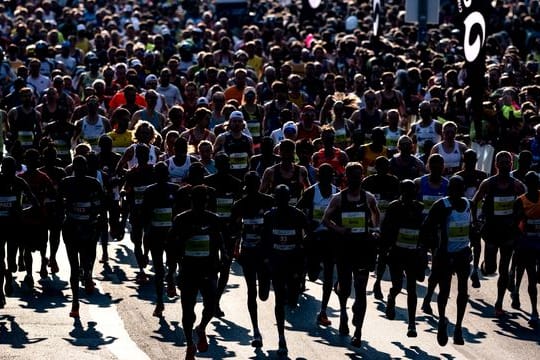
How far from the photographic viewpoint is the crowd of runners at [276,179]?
51.4 feet

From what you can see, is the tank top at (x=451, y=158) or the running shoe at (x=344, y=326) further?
the tank top at (x=451, y=158)

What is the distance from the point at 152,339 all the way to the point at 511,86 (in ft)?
34.9

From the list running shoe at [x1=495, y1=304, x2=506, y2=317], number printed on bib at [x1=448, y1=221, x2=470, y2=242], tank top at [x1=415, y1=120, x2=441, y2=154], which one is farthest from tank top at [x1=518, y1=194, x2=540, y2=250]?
tank top at [x1=415, y1=120, x2=441, y2=154]

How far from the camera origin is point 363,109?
22844 millimetres

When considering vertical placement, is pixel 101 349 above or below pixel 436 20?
below

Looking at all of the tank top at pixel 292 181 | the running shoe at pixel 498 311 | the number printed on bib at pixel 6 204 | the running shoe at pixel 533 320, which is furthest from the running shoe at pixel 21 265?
the running shoe at pixel 533 320

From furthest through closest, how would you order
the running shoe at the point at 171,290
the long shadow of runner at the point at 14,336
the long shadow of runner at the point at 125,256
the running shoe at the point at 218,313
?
the long shadow of runner at the point at 125,256 → the running shoe at the point at 171,290 → the running shoe at the point at 218,313 → the long shadow of runner at the point at 14,336

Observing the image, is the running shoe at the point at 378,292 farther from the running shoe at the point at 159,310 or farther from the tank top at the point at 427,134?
the tank top at the point at 427,134

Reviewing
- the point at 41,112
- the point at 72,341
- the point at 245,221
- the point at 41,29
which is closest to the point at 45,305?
the point at 72,341

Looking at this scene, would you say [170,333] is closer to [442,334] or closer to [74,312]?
[74,312]

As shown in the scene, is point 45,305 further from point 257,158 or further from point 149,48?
point 149,48

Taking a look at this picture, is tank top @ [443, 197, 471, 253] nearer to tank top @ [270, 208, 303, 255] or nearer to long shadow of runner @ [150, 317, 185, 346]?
tank top @ [270, 208, 303, 255]

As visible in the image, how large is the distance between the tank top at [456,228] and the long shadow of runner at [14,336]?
13.8ft

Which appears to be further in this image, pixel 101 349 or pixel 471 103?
pixel 471 103
